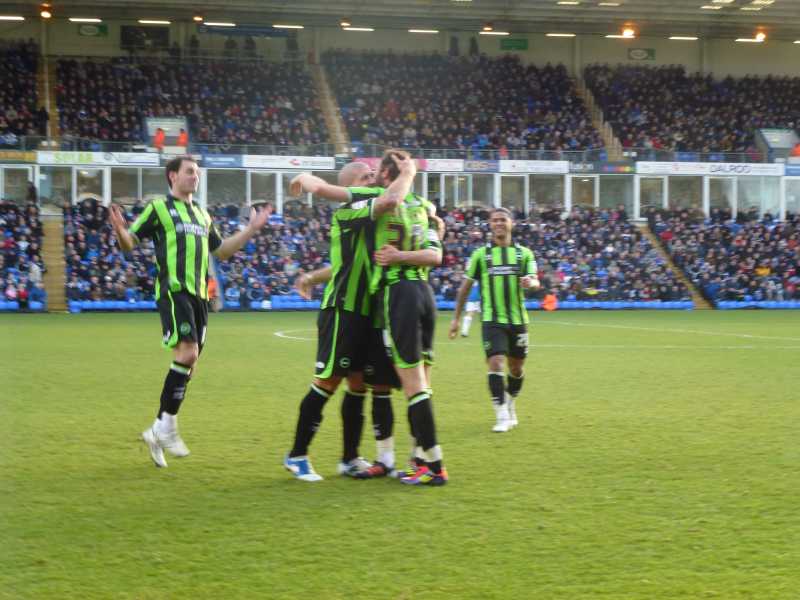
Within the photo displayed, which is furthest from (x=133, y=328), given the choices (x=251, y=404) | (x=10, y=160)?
(x=10, y=160)

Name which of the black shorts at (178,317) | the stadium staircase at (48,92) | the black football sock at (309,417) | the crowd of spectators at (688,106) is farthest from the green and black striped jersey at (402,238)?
the crowd of spectators at (688,106)

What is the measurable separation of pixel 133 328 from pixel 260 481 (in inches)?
729

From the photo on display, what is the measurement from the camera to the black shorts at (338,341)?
644cm

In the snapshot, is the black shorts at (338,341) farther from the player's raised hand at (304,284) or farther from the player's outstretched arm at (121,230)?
the player's outstretched arm at (121,230)

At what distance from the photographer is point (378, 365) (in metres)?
6.66

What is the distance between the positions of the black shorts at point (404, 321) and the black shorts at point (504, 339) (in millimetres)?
2965

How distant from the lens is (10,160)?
123 ft

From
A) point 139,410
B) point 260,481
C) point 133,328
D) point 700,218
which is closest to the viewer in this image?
point 260,481

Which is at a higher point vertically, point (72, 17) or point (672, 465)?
point (72, 17)

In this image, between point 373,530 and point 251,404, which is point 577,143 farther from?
point 373,530

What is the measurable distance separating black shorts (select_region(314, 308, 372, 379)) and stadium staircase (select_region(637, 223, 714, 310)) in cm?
3424

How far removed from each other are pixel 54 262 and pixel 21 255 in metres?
1.76

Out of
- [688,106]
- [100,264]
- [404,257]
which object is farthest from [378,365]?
[688,106]

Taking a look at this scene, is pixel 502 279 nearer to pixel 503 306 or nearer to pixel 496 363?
pixel 503 306
